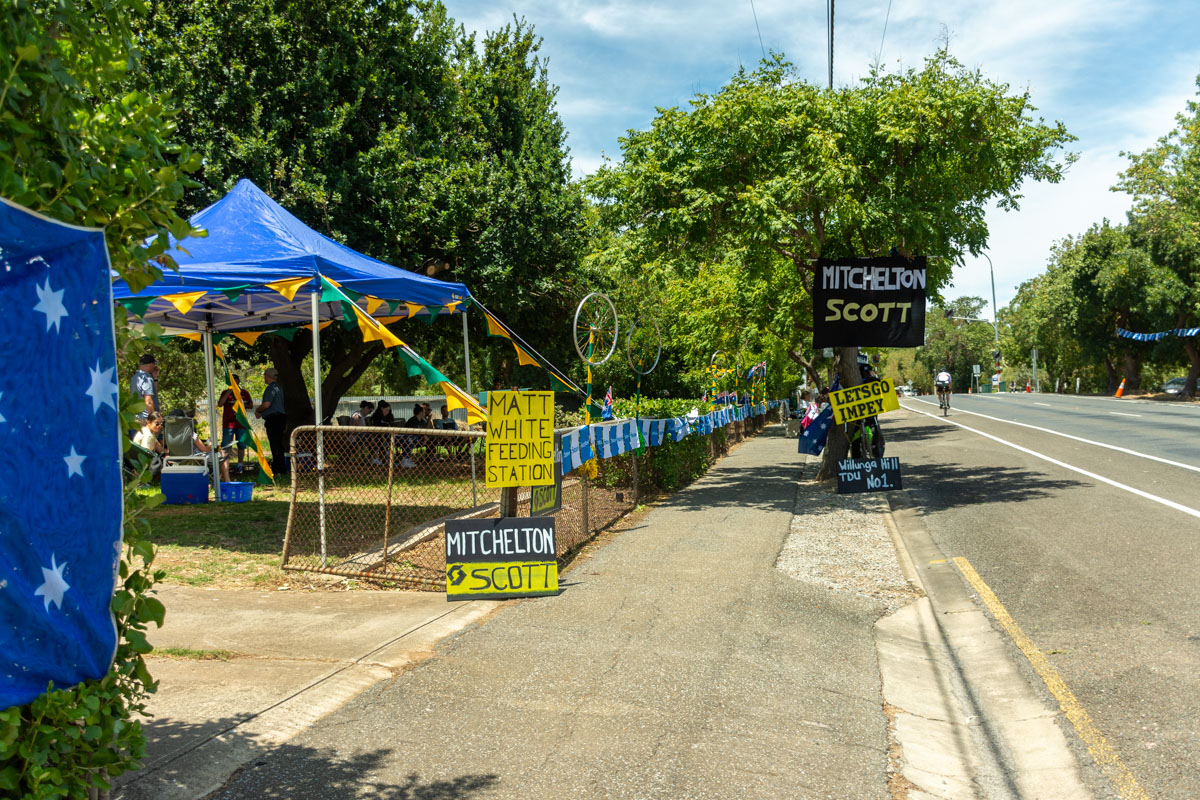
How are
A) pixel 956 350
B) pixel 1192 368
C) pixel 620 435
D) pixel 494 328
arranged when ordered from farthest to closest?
pixel 956 350 → pixel 1192 368 → pixel 620 435 → pixel 494 328

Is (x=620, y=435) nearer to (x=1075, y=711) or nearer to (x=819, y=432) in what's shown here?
(x=819, y=432)

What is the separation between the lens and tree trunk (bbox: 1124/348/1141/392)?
57531 millimetres

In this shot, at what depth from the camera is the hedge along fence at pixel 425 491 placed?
8070 millimetres

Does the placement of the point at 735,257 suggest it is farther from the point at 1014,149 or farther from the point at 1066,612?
the point at 1066,612

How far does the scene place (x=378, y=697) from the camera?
487 cm

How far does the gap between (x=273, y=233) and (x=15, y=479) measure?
7443 mm

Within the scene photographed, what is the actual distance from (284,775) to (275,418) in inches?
539

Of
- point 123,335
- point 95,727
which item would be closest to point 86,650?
point 95,727

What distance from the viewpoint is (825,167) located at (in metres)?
12.4

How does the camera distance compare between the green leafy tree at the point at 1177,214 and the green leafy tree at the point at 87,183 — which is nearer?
the green leafy tree at the point at 87,183

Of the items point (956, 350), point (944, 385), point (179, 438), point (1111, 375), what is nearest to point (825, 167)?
point (179, 438)

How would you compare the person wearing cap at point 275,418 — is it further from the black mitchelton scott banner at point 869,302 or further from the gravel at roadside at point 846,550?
the black mitchelton scott banner at point 869,302

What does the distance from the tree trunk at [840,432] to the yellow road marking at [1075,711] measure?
766 centimetres

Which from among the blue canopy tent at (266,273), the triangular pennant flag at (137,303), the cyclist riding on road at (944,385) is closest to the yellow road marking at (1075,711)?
the blue canopy tent at (266,273)
